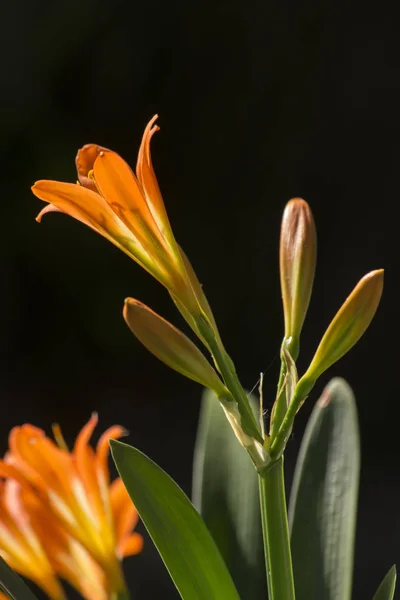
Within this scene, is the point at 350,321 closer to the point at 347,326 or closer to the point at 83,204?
the point at 347,326

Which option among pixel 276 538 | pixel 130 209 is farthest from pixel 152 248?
pixel 276 538

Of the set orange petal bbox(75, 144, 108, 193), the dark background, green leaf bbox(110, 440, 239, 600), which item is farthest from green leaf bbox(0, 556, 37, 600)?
the dark background

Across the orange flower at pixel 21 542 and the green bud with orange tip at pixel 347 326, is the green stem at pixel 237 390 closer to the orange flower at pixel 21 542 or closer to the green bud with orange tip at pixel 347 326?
the green bud with orange tip at pixel 347 326

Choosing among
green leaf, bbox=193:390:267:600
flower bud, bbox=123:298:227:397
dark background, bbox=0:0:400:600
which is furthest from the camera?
dark background, bbox=0:0:400:600

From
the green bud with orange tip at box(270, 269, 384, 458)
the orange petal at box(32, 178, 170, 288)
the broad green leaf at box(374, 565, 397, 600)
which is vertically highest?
the orange petal at box(32, 178, 170, 288)

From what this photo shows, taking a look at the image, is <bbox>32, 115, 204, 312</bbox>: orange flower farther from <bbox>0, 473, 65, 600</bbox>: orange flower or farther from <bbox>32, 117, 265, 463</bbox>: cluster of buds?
<bbox>0, 473, 65, 600</bbox>: orange flower

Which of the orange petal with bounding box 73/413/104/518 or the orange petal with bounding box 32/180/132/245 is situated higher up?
the orange petal with bounding box 32/180/132/245

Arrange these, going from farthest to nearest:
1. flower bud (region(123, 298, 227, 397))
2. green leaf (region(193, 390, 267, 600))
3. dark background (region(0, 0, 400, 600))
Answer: dark background (region(0, 0, 400, 600)) < green leaf (region(193, 390, 267, 600)) < flower bud (region(123, 298, 227, 397))

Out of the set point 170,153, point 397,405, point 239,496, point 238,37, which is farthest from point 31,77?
point 239,496
